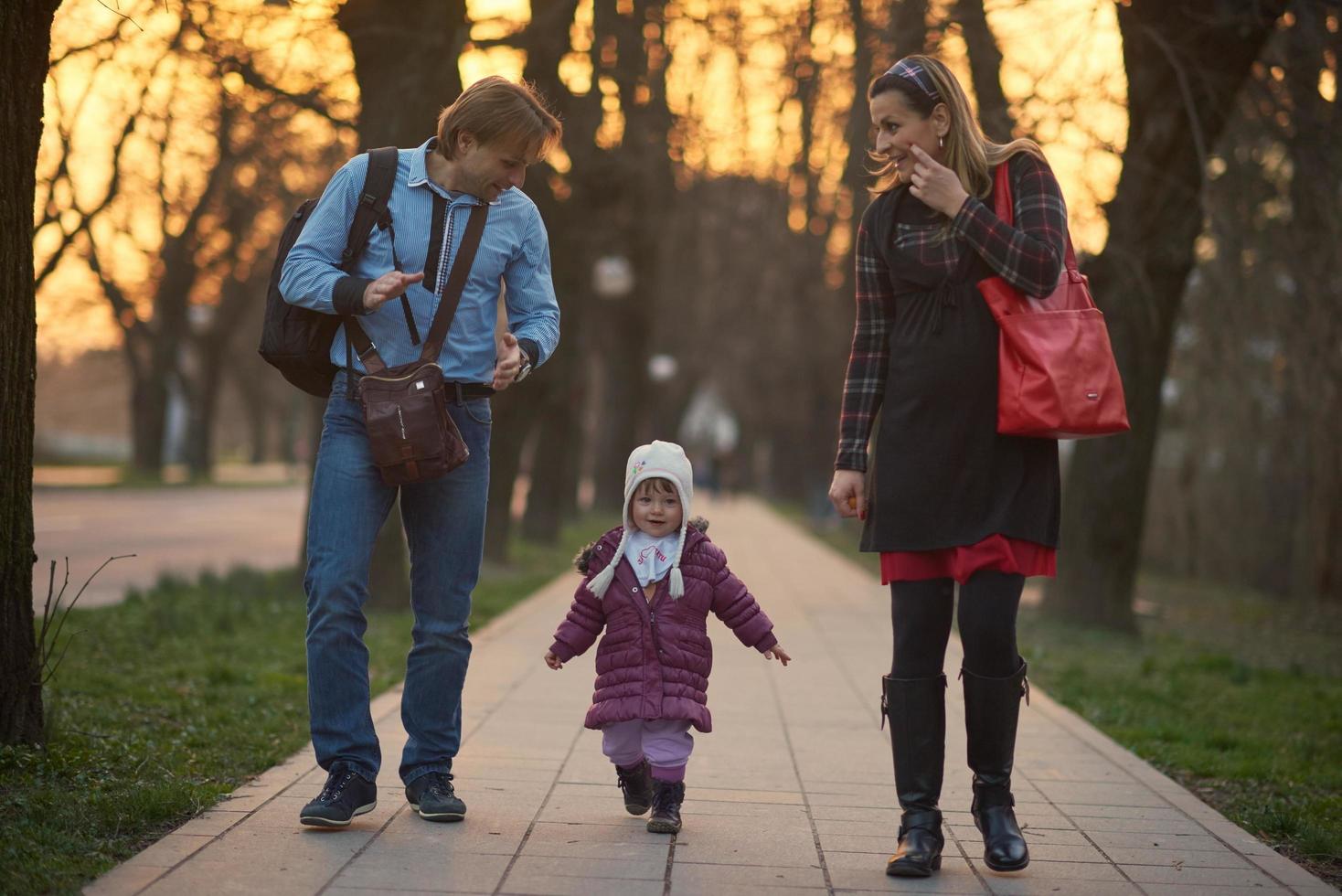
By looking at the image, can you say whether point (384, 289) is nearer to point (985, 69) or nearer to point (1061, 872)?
A: point (1061, 872)

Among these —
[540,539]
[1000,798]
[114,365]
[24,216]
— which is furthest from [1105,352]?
[114,365]

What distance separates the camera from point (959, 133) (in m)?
4.21

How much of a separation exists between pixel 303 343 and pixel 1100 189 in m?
8.59

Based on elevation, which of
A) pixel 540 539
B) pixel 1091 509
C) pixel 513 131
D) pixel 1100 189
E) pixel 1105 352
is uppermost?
pixel 1100 189

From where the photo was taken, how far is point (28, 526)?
512 cm

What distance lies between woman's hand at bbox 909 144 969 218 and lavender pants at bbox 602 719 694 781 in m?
1.57

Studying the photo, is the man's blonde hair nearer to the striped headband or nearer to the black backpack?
the black backpack

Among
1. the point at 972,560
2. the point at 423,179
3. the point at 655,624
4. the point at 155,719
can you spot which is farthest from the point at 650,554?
the point at 155,719

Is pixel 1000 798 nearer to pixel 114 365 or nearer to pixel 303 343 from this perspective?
pixel 303 343

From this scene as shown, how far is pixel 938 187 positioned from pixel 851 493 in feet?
2.74

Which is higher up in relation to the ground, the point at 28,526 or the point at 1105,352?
the point at 1105,352

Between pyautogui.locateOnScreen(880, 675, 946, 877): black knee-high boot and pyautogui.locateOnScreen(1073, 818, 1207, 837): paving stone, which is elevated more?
pyautogui.locateOnScreen(880, 675, 946, 877): black knee-high boot

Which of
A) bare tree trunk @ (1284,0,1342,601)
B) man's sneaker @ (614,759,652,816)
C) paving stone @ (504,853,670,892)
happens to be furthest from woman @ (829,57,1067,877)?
bare tree trunk @ (1284,0,1342,601)

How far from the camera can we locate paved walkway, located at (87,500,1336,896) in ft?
13.1
